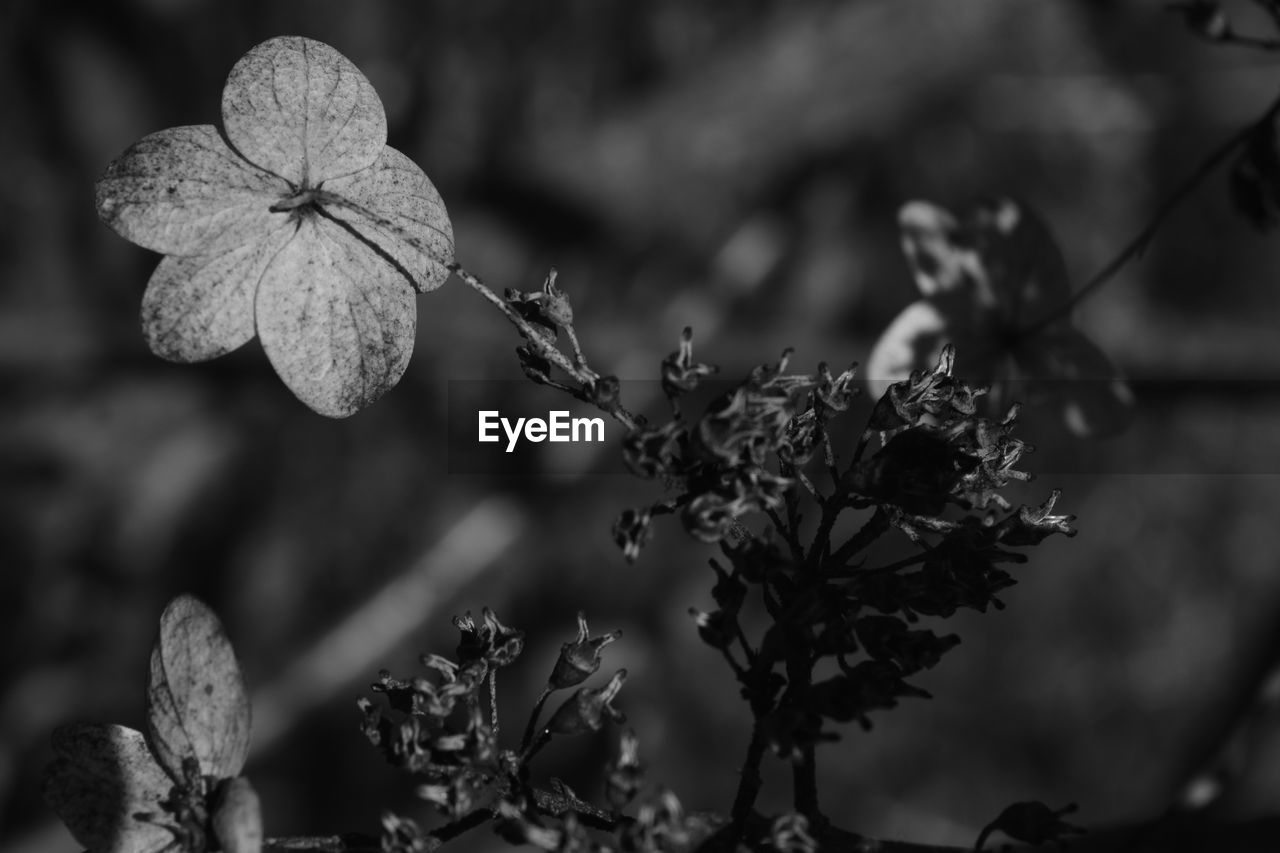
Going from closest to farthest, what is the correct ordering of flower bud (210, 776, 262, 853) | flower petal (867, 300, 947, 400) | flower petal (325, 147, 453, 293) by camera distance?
flower bud (210, 776, 262, 853) < flower petal (325, 147, 453, 293) < flower petal (867, 300, 947, 400)

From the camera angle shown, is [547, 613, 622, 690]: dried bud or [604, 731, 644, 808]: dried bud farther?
[547, 613, 622, 690]: dried bud

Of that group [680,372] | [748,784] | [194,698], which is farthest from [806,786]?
[194,698]

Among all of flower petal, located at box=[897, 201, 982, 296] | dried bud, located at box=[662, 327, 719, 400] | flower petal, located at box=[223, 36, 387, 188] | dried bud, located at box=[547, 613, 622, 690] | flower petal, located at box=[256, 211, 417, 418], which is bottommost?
dried bud, located at box=[547, 613, 622, 690]

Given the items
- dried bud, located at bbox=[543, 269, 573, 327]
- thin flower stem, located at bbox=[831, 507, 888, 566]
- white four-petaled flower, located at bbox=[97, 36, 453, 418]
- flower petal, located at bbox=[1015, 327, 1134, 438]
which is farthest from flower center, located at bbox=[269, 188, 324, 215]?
flower petal, located at bbox=[1015, 327, 1134, 438]

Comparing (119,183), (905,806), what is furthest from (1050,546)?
(119,183)

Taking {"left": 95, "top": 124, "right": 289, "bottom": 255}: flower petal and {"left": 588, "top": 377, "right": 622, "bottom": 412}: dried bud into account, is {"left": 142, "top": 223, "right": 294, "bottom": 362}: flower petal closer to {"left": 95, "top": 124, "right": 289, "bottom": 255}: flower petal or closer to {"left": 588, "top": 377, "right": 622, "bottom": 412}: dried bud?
{"left": 95, "top": 124, "right": 289, "bottom": 255}: flower petal

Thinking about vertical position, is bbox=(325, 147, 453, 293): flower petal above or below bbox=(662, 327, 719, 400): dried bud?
above

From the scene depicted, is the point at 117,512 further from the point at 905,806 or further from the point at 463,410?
the point at 905,806

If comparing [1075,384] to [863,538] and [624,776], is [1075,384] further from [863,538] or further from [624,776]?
[624,776]
